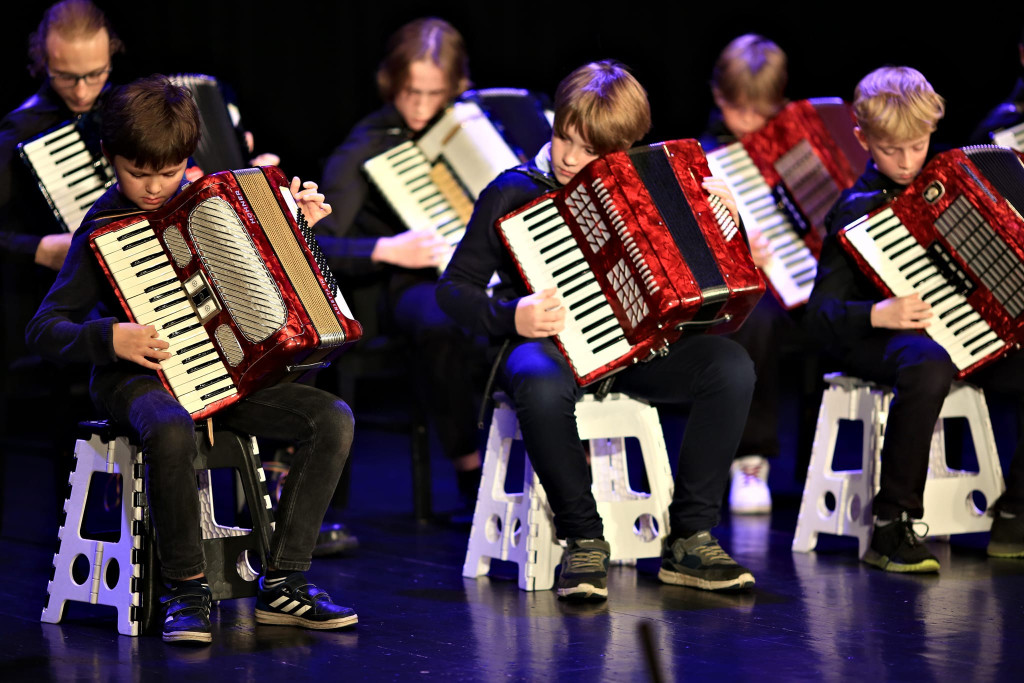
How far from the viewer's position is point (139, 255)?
287 centimetres

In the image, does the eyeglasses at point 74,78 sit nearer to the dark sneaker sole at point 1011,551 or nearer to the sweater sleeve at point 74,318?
the sweater sleeve at point 74,318

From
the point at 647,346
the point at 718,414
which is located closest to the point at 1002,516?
the point at 718,414

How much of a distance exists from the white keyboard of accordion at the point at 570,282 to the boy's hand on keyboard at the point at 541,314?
46 millimetres

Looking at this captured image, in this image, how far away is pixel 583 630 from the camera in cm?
284

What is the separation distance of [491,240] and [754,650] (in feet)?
3.91

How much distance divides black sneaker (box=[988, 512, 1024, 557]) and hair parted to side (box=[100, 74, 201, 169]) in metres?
2.15

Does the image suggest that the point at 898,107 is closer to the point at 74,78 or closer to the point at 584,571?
the point at 584,571

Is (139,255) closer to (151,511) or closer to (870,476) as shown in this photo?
(151,511)

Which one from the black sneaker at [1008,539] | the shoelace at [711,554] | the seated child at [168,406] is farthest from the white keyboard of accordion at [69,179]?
the black sneaker at [1008,539]

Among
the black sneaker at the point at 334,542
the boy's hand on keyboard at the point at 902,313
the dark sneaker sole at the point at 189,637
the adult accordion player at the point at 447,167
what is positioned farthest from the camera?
the adult accordion player at the point at 447,167

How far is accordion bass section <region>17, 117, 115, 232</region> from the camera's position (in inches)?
142

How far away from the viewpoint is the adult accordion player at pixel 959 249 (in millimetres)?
3436

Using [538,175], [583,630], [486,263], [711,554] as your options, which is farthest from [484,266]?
[583,630]

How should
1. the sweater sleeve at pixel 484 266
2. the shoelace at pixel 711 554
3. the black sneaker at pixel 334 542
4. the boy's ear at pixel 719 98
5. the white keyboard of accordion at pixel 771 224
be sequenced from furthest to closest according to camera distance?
the boy's ear at pixel 719 98 < the white keyboard of accordion at pixel 771 224 < the black sneaker at pixel 334 542 < the sweater sleeve at pixel 484 266 < the shoelace at pixel 711 554
